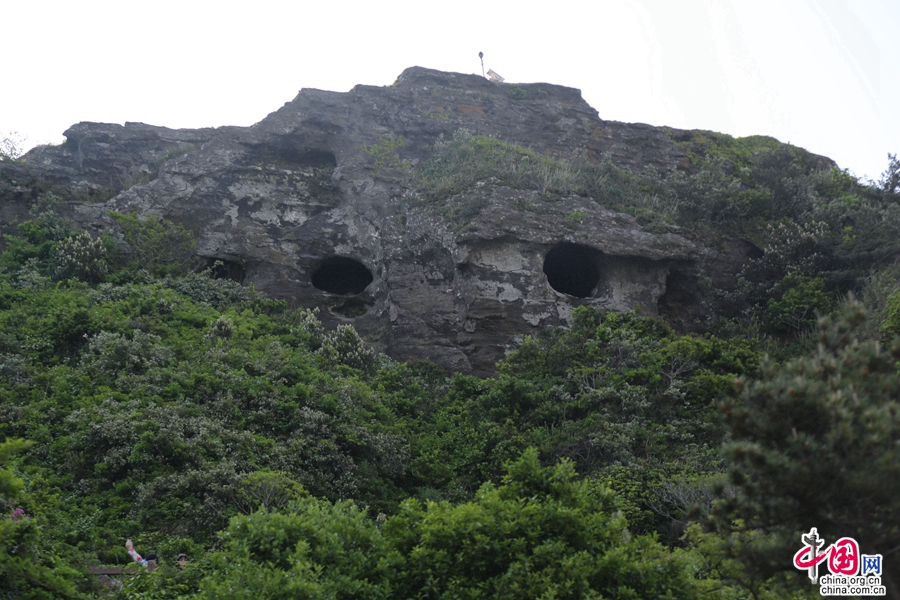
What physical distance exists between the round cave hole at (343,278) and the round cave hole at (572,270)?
18.0 feet

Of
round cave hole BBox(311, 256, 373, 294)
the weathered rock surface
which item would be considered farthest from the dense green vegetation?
round cave hole BBox(311, 256, 373, 294)

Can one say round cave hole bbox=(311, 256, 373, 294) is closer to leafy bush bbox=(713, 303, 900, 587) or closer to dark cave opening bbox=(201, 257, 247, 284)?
dark cave opening bbox=(201, 257, 247, 284)

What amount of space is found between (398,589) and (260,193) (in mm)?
16744

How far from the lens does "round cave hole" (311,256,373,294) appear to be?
71.3 feet

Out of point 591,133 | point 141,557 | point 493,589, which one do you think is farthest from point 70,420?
point 591,133

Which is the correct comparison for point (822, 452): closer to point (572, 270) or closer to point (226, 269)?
point (572, 270)

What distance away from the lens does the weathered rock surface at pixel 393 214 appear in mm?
18266

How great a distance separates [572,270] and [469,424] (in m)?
8.01

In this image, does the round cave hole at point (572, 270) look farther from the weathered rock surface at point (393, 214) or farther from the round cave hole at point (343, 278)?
the round cave hole at point (343, 278)

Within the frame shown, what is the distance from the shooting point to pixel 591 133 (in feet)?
83.5

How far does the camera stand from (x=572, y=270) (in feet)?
67.4

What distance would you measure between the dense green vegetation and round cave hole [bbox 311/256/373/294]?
125 inches

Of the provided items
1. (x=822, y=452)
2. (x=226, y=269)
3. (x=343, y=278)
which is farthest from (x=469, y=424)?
(x=226, y=269)

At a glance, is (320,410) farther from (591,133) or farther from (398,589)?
(591,133)
